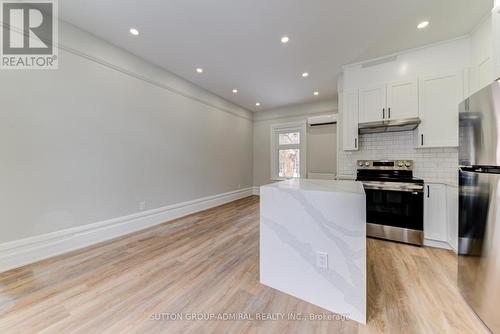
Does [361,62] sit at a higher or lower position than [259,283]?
higher

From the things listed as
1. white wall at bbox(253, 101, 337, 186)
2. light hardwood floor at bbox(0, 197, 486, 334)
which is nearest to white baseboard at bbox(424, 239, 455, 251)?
light hardwood floor at bbox(0, 197, 486, 334)

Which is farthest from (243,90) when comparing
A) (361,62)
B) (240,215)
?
(240,215)

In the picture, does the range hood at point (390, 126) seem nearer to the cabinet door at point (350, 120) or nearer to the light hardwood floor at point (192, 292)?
the cabinet door at point (350, 120)

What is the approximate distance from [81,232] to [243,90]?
13.3ft

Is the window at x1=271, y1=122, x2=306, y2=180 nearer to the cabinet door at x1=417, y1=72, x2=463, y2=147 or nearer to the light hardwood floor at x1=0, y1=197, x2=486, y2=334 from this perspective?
the cabinet door at x1=417, y1=72, x2=463, y2=147

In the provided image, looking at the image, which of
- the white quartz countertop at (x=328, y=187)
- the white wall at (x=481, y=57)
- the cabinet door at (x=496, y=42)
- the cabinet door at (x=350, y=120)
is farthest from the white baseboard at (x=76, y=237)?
the white wall at (x=481, y=57)

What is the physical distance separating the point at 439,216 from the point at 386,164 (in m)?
0.97

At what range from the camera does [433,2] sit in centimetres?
204

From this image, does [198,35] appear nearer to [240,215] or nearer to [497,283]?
[240,215]

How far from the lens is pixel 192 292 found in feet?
5.61

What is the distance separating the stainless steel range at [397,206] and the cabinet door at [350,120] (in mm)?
703

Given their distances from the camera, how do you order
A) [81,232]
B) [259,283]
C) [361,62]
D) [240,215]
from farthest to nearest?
[240,215], [361,62], [81,232], [259,283]

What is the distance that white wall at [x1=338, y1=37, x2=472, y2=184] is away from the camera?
2.66m

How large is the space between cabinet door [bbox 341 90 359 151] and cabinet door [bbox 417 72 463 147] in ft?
2.73
